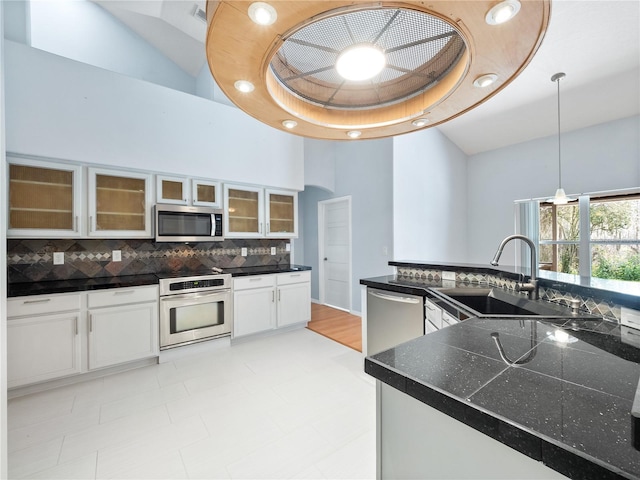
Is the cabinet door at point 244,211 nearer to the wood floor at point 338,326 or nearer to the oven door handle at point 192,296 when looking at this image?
the oven door handle at point 192,296

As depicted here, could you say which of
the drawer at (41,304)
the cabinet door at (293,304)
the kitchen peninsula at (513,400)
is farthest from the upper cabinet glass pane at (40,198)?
the kitchen peninsula at (513,400)

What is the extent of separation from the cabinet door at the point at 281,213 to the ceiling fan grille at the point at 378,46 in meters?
2.72

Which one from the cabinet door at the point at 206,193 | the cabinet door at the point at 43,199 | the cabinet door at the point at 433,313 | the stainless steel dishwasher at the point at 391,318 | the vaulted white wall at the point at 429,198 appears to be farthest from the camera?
the vaulted white wall at the point at 429,198

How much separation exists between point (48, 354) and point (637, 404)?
346 centimetres

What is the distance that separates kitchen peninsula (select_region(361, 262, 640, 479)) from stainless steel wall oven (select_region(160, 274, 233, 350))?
2.58 metres

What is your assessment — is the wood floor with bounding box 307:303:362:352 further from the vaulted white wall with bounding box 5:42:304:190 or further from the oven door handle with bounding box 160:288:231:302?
the vaulted white wall with bounding box 5:42:304:190

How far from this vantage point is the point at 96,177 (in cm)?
282

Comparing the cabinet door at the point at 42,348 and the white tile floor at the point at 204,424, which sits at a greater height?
the cabinet door at the point at 42,348

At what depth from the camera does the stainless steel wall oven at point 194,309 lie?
2.93 metres

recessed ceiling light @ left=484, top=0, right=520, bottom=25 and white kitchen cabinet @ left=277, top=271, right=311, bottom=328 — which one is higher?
recessed ceiling light @ left=484, top=0, right=520, bottom=25

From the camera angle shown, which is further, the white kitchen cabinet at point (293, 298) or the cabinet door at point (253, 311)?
the white kitchen cabinet at point (293, 298)

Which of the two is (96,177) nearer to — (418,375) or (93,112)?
(93,112)

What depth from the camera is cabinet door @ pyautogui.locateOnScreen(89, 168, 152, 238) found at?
9.16 ft

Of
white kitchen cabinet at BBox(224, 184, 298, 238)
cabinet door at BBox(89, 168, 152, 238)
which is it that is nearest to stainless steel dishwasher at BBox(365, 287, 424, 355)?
white kitchen cabinet at BBox(224, 184, 298, 238)
